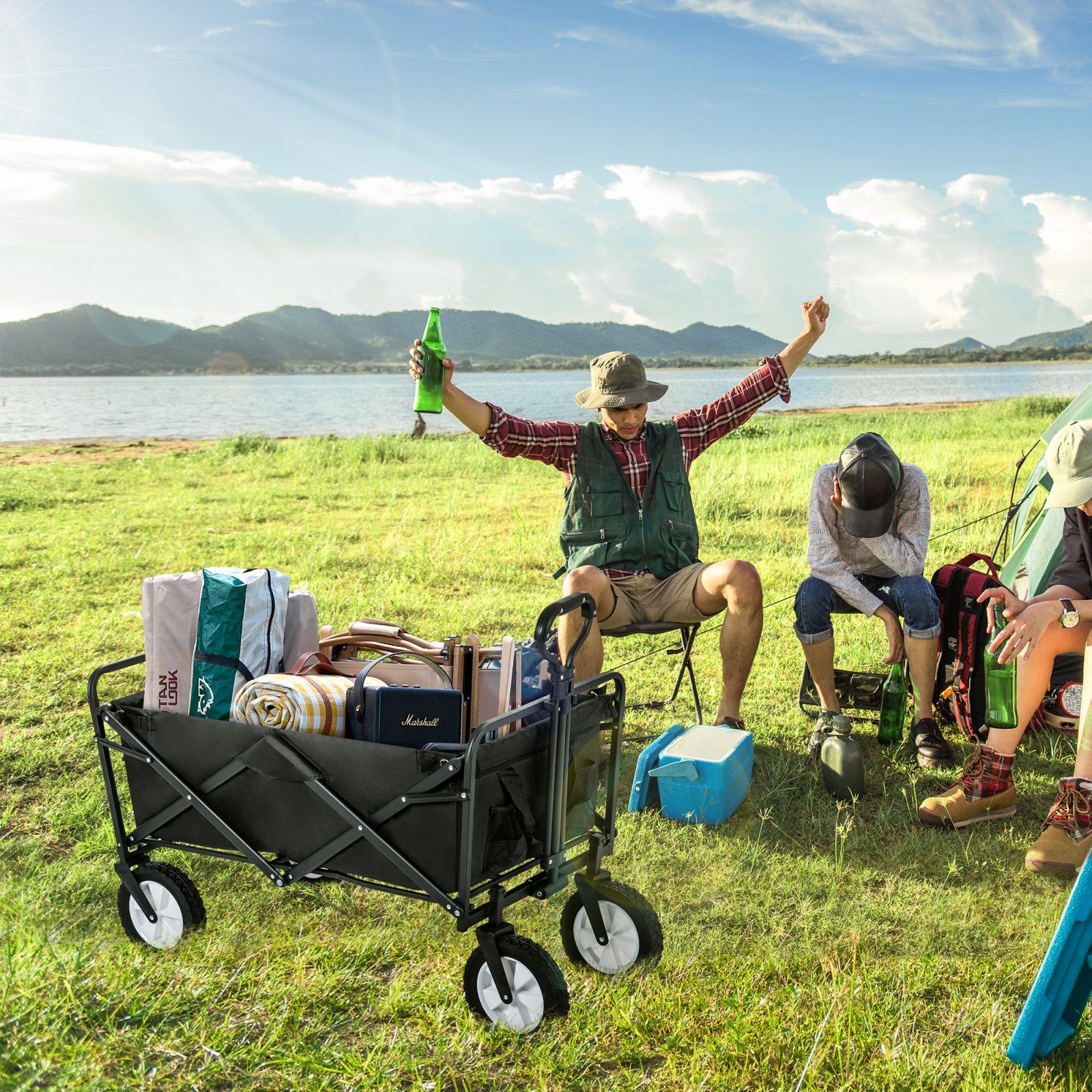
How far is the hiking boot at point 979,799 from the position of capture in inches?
125

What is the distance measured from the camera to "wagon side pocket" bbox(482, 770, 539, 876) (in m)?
2.22

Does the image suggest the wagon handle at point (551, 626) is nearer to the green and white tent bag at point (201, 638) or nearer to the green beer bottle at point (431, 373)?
the green and white tent bag at point (201, 638)

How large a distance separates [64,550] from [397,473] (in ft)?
17.3

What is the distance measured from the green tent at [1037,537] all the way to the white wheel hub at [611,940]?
2417 millimetres

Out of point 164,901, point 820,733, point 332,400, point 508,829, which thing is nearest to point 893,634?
point 820,733

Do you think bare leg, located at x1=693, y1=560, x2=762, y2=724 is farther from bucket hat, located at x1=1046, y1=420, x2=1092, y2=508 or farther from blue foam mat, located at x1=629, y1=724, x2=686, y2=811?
bucket hat, located at x1=1046, y1=420, x2=1092, y2=508

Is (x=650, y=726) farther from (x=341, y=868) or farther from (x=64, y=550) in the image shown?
(x=64, y=550)

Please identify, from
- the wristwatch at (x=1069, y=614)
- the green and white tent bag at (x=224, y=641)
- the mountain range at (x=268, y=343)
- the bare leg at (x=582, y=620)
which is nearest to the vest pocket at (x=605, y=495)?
the bare leg at (x=582, y=620)

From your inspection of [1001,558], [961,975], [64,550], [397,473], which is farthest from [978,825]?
[397,473]

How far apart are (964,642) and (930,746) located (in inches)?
15.8

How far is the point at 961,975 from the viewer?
2.39 m

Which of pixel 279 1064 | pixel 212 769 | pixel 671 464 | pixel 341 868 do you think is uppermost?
pixel 671 464

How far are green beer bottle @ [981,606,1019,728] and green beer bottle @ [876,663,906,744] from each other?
0.36 metres

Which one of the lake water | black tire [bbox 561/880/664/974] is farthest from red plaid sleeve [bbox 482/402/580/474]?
the lake water
